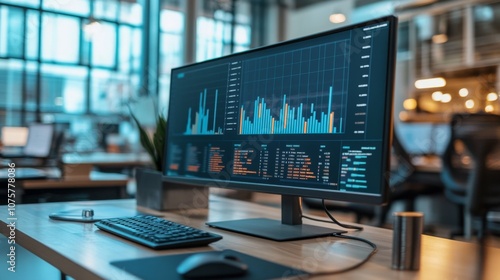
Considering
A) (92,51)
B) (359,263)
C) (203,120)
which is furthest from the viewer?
(92,51)

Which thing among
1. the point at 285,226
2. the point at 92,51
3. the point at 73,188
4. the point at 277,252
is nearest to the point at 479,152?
the point at 285,226

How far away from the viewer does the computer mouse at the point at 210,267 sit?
78cm

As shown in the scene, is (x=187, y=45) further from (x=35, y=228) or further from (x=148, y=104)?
(x=35, y=228)

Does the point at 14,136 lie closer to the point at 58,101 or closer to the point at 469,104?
the point at 58,101

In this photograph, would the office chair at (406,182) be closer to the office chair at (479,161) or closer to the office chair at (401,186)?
the office chair at (401,186)

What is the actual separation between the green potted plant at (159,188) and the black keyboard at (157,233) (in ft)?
1.32

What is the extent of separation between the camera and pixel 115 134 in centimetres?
723

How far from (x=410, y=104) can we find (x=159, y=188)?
5579 mm

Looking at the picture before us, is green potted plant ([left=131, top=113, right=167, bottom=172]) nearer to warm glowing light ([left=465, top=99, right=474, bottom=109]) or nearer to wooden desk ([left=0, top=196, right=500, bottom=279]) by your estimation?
wooden desk ([left=0, top=196, right=500, bottom=279])

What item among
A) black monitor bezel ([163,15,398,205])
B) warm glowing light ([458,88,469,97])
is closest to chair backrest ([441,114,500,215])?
black monitor bezel ([163,15,398,205])

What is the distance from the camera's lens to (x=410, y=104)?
670cm

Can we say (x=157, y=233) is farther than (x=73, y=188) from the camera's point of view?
No

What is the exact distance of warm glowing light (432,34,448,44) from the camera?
6506mm

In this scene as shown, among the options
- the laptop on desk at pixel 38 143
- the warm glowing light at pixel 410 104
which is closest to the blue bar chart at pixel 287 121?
the laptop on desk at pixel 38 143
